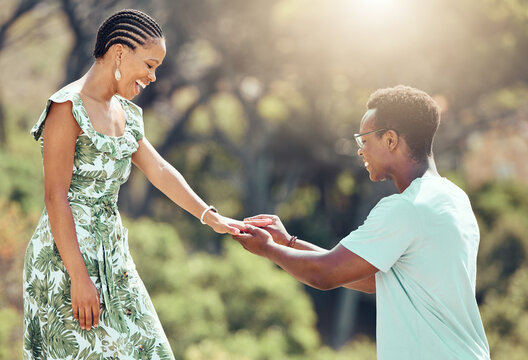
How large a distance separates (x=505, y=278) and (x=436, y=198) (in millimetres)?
9430

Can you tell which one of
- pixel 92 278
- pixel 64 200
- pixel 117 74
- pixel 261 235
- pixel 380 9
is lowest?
pixel 92 278

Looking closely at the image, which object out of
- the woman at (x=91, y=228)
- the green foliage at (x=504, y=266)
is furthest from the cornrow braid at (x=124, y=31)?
the green foliage at (x=504, y=266)

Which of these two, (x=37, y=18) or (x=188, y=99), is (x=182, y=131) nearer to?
(x=188, y=99)

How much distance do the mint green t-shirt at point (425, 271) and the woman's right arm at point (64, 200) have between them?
2.91 ft

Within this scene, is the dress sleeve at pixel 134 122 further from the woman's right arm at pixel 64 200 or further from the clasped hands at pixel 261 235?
the clasped hands at pixel 261 235

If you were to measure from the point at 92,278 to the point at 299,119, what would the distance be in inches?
475

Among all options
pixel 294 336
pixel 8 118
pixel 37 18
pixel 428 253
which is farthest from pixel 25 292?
pixel 8 118

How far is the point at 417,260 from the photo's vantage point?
2.25m

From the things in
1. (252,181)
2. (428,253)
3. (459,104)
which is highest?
(459,104)

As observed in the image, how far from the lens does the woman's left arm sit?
266cm

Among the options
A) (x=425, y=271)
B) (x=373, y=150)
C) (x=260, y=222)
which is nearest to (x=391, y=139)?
(x=373, y=150)

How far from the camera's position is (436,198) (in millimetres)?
2250

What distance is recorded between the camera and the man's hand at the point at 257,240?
2.65m

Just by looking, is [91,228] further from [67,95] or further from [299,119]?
[299,119]
